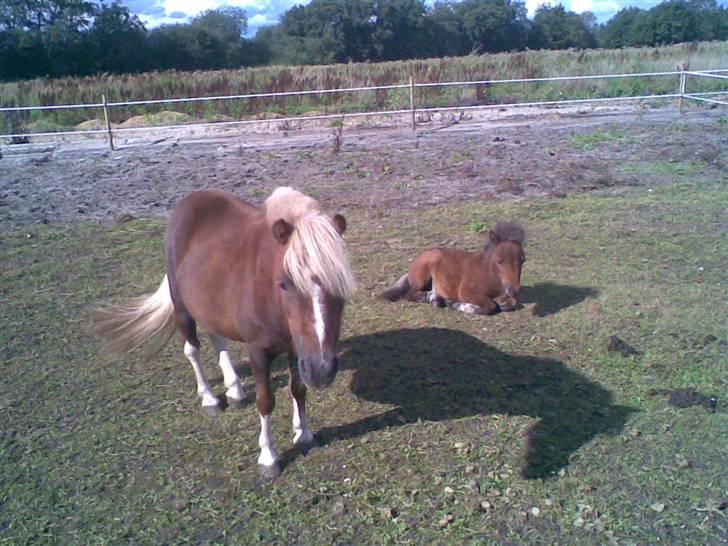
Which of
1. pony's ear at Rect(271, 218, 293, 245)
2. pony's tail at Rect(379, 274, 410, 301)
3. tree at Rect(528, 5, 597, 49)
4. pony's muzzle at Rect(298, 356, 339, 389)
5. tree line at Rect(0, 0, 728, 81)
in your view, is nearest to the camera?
pony's muzzle at Rect(298, 356, 339, 389)

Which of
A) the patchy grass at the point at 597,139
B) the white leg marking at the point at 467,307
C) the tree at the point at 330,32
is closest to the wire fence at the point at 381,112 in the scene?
the patchy grass at the point at 597,139

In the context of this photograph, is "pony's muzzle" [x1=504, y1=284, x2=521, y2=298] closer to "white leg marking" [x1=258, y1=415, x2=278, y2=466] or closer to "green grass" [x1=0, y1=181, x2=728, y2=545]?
"green grass" [x1=0, y1=181, x2=728, y2=545]

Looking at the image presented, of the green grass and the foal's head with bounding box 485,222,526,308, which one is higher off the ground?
the foal's head with bounding box 485,222,526,308

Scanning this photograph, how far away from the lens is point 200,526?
3041mm

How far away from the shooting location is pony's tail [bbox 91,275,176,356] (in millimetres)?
4480

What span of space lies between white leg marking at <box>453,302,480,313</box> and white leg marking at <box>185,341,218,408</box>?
Result: 2.42 metres

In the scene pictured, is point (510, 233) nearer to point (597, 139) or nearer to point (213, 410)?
point (213, 410)

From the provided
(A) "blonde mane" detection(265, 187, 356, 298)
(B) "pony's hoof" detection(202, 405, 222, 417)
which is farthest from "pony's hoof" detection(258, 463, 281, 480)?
(A) "blonde mane" detection(265, 187, 356, 298)

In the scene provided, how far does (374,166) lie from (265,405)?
28.7ft

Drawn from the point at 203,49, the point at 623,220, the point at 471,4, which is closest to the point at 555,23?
the point at 471,4

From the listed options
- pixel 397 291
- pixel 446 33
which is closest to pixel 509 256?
pixel 397 291

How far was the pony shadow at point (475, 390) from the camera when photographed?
3.67m

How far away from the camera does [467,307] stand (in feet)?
18.2

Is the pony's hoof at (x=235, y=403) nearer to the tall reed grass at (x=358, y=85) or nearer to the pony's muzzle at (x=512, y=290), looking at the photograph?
the pony's muzzle at (x=512, y=290)
